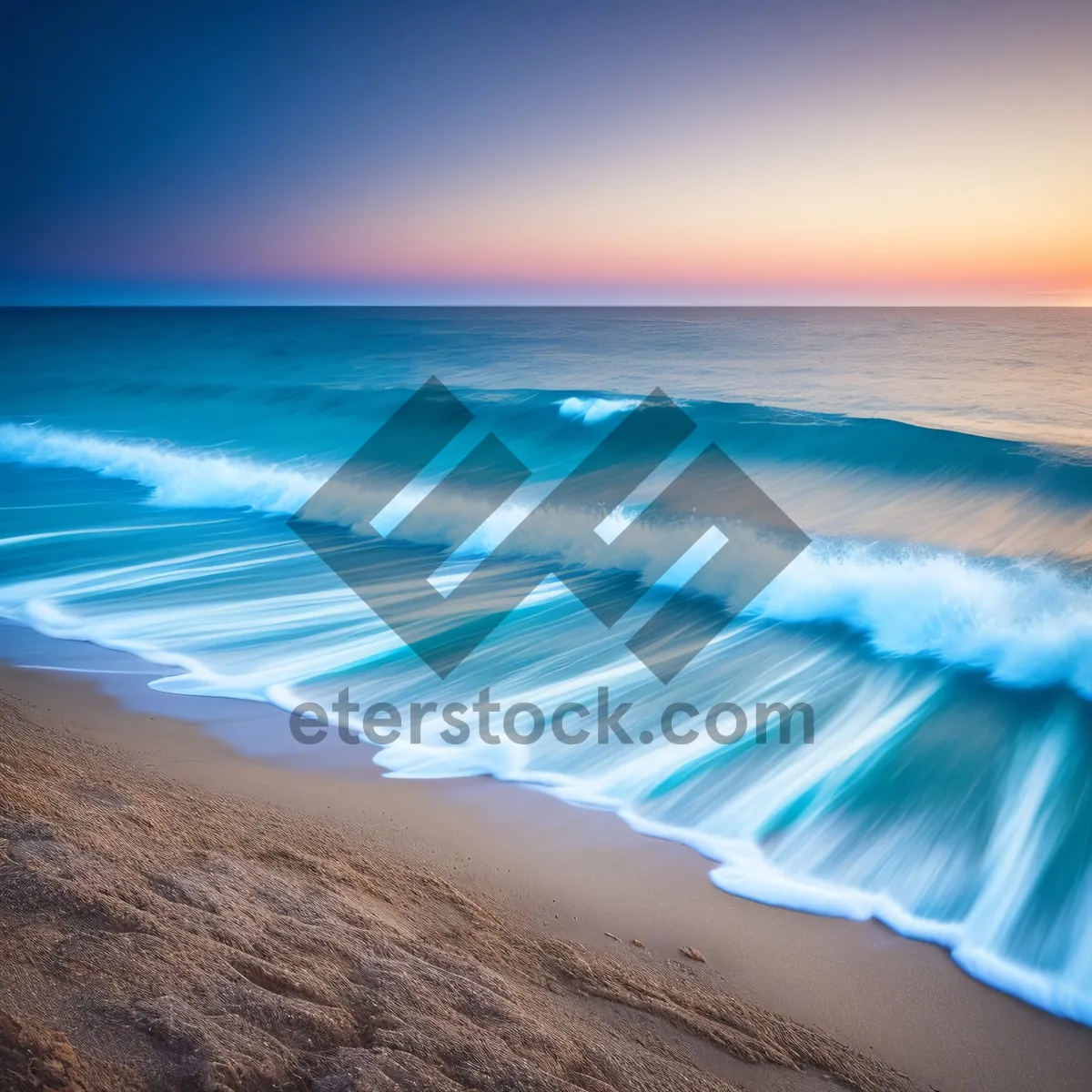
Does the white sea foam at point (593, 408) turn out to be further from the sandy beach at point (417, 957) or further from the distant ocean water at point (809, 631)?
the sandy beach at point (417, 957)

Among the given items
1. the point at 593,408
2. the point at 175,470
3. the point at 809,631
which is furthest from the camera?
the point at 593,408

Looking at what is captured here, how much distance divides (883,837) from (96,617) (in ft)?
23.4

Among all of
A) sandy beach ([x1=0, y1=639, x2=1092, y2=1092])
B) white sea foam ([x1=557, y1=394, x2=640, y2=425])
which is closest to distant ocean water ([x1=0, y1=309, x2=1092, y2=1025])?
white sea foam ([x1=557, y1=394, x2=640, y2=425])

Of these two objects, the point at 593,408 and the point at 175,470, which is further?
the point at 593,408

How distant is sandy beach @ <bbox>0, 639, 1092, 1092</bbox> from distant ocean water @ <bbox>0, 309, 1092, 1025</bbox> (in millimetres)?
379

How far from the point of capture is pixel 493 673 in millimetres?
6227

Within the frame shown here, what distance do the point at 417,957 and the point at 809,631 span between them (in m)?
5.54

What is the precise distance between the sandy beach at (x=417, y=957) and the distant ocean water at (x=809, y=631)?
14.9 inches

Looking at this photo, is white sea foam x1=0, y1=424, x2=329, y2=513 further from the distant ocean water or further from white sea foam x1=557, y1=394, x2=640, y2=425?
white sea foam x1=557, y1=394, x2=640, y2=425

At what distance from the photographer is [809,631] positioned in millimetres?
7168

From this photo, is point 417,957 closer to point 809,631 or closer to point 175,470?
point 809,631

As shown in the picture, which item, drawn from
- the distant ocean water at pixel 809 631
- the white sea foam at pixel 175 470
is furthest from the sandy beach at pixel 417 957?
the white sea foam at pixel 175 470

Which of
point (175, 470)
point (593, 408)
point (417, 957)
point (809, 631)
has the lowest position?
point (417, 957)

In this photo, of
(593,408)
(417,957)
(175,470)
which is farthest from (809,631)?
(175,470)
